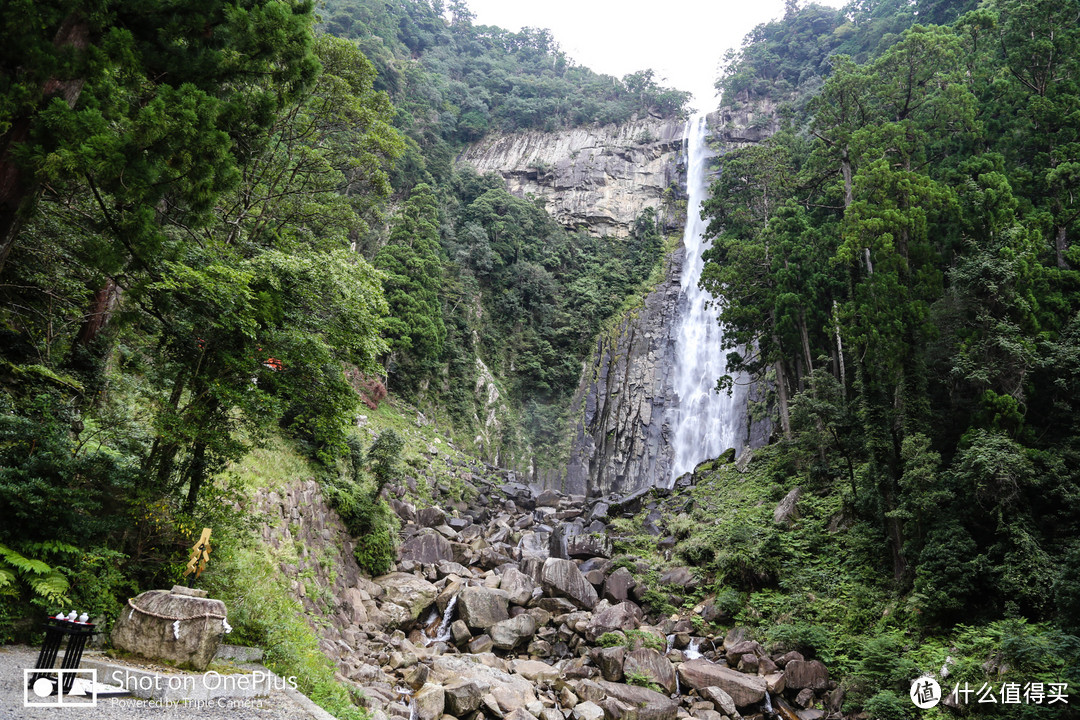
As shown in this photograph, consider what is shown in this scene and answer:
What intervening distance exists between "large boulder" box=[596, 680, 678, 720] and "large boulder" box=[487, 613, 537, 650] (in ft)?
8.92

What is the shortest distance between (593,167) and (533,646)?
48500mm

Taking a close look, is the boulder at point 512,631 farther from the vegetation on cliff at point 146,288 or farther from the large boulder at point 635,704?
the vegetation on cliff at point 146,288

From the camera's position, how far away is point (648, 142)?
54.7 m

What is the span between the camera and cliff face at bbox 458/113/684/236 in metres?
50.2

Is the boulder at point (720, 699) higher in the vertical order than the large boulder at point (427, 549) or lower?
lower

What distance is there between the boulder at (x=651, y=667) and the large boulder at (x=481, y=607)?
325 centimetres

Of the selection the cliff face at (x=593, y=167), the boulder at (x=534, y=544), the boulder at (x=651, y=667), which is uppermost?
the cliff face at (x=593, y=167)

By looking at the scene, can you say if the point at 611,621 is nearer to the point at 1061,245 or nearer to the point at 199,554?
the point at 199,554

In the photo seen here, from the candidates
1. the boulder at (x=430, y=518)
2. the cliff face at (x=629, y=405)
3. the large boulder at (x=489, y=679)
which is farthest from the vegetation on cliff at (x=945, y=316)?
the cliff face at (x=629, y=405)

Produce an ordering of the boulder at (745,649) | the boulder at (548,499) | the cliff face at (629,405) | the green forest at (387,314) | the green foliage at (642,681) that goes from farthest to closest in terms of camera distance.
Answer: the cliff face at (629,405), the boulder at (548,499), the boulder at (745,649), the green foliage at (642,681), the green forest at (387,314)

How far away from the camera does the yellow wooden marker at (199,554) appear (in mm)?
5891

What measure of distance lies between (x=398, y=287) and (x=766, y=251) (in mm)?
16321

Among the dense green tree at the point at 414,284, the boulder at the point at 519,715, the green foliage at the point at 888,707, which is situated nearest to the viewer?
the green foliage at the point at 888,707

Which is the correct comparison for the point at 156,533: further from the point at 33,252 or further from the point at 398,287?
the point at 398,287
